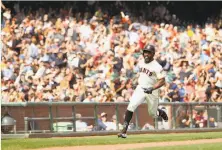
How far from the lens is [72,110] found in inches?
688

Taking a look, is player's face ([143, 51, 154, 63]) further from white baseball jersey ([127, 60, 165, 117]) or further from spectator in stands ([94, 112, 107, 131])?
spectator in stands ([94, 112, 107, 131])

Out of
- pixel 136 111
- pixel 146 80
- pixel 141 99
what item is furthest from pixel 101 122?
pixel 146 80

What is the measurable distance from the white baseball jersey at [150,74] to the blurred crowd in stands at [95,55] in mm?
5683

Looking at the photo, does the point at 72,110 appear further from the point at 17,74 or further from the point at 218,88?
the point at 218,88

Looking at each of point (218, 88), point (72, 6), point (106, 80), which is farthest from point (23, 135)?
point (72, 6)

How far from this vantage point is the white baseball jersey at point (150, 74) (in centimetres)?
1426

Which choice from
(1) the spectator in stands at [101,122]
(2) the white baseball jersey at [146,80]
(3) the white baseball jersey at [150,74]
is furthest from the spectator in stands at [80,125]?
(3) the white baseball jersey at [150,74]

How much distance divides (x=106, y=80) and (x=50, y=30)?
3.99 m

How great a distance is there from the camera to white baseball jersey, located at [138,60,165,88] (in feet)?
46.8

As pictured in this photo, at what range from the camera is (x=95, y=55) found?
932 inches

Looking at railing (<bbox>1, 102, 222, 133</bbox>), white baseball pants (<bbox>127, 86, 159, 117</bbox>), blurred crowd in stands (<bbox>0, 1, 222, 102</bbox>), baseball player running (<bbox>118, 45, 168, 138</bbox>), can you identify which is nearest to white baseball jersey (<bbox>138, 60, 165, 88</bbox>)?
baseball player running (<bbox>118, 45, 168, 138</bbox>)

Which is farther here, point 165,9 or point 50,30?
point 165,9

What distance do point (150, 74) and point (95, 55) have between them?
31.2 feet

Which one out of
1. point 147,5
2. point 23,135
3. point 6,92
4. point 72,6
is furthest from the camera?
point 147,5
